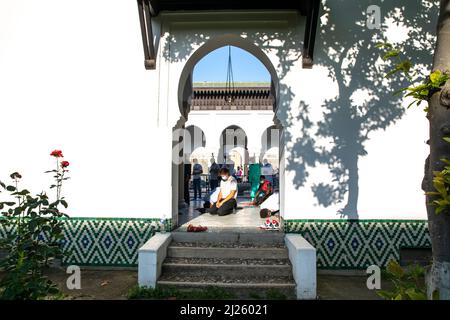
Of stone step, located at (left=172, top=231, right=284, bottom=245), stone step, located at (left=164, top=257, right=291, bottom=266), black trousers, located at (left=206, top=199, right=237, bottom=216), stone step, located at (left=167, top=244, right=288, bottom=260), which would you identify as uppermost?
black trousers, located at (left=206, top=199, right=237, bottom=216)

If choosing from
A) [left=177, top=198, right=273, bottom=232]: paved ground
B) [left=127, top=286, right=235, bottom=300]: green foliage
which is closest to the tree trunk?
[left=127, top=286, right=235, bottom=300]: green foliage

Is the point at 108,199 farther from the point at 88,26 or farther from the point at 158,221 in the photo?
the point at 88,26

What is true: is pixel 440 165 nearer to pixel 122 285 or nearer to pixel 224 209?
pixel 122 285

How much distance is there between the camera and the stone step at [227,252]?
478 centimetres

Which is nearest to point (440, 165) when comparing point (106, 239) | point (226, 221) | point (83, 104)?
point (226, 221)

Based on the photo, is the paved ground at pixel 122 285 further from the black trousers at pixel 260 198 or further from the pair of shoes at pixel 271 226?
the black trousers at pixel 260 198

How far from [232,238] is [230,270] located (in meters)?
0.62

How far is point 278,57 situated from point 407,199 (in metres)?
2.85

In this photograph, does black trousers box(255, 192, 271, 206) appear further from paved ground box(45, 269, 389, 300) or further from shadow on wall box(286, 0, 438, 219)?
paved ground box(45, 269, 389, 300)

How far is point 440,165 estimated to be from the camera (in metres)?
2.08

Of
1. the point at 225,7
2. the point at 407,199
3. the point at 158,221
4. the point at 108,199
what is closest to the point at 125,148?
the point at 108,199

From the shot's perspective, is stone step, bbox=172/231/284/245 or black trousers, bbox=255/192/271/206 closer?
stone step, bbox=172/231/284/245

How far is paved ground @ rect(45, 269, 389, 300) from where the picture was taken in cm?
425

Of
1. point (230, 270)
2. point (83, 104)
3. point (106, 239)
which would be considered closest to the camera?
point (230, 270)
